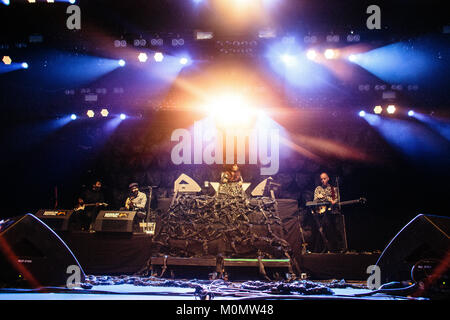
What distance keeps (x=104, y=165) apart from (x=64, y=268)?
6.29 meters

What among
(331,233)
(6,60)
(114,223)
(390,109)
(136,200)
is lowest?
(331,233)

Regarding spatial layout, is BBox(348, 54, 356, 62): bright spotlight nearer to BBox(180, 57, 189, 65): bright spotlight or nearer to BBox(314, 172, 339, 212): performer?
BBox(314, 172, 339, 212): performer

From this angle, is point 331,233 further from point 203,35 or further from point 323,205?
point 203,35

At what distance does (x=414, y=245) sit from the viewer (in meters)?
2.43

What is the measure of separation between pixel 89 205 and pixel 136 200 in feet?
3.95

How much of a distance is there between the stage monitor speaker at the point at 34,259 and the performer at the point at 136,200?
14.9 feet

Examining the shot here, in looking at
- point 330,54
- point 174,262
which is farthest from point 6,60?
point 330,54

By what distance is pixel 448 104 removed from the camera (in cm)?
670

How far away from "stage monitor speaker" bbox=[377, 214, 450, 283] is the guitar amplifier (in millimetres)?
5510

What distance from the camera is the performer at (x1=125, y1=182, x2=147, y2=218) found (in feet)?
24.7

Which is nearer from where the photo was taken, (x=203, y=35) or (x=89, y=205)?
(x=203, y=35)

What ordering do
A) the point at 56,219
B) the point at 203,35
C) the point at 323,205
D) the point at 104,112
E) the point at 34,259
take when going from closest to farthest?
the point at 34,259 < the point at 56,219 < the point at 203,35 < the point at 323,205 < the point at 104,112

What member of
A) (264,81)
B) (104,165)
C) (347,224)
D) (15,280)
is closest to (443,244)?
(15,280)

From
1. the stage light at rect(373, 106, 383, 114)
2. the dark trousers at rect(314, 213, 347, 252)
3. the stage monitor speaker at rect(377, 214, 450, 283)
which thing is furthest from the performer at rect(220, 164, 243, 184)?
the stage monitor speaker at rect(377, 214, 450, 283)
